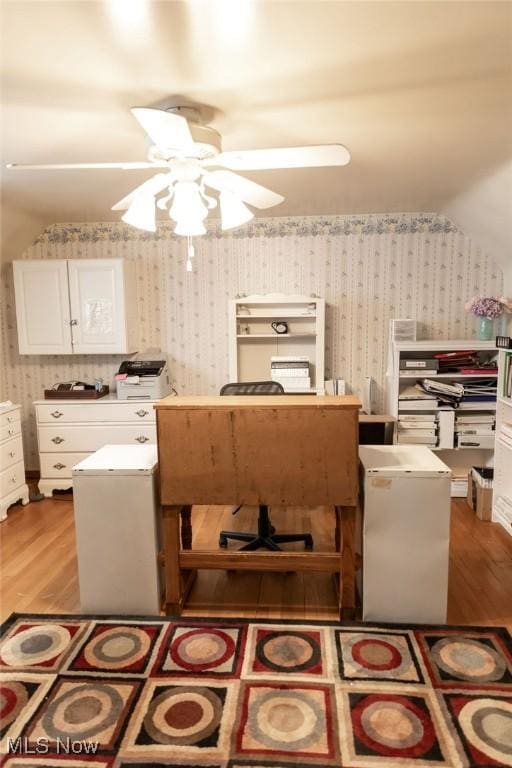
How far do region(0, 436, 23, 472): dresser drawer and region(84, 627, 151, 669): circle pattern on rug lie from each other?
1947 millimetres

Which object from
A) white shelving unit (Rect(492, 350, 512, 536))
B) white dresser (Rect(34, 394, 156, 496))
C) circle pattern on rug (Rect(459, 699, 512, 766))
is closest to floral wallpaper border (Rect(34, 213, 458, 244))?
white shelving unit (Rect(492, 350, 512, 536))

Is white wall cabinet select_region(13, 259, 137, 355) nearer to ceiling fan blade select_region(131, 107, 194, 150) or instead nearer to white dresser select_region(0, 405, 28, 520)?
white dresser select_region(0, 405, 28, 520)

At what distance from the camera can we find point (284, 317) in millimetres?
4246

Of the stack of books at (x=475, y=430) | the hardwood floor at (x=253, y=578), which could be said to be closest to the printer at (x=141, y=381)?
the hardwood floor at (x=253, y=578)

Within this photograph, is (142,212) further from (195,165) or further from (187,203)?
(195,165)

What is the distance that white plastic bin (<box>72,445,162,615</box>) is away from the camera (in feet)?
7.70

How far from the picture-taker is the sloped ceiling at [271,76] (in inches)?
56.9

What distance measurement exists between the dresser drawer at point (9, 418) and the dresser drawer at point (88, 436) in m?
0.22

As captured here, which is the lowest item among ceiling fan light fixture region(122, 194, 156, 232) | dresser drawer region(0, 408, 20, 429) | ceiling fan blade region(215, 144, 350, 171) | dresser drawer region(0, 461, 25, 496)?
dresser drawer region(0, 461, 25, 496)

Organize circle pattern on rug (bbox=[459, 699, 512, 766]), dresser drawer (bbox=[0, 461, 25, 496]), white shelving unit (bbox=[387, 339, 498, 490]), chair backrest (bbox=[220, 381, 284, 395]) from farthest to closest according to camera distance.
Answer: white shelving unit (bbox=[387, 339, 498, 490])
dresser drawer (bbox=[0, 461, 25, 496])
chair backrest (bbox=[220, 381, 284, 395])
circle pattern on rug (bbox=[459, 699, 512, 766])

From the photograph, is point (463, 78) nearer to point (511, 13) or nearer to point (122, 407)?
point (511, 13)

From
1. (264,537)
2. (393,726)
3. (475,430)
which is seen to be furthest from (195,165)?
(475,430)

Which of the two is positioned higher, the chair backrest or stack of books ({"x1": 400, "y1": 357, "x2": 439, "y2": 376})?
stack of books ({"x1": 400, "y1": 357, "x2": 439, "y2": 376})

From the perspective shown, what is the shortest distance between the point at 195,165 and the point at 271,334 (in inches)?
88.9
